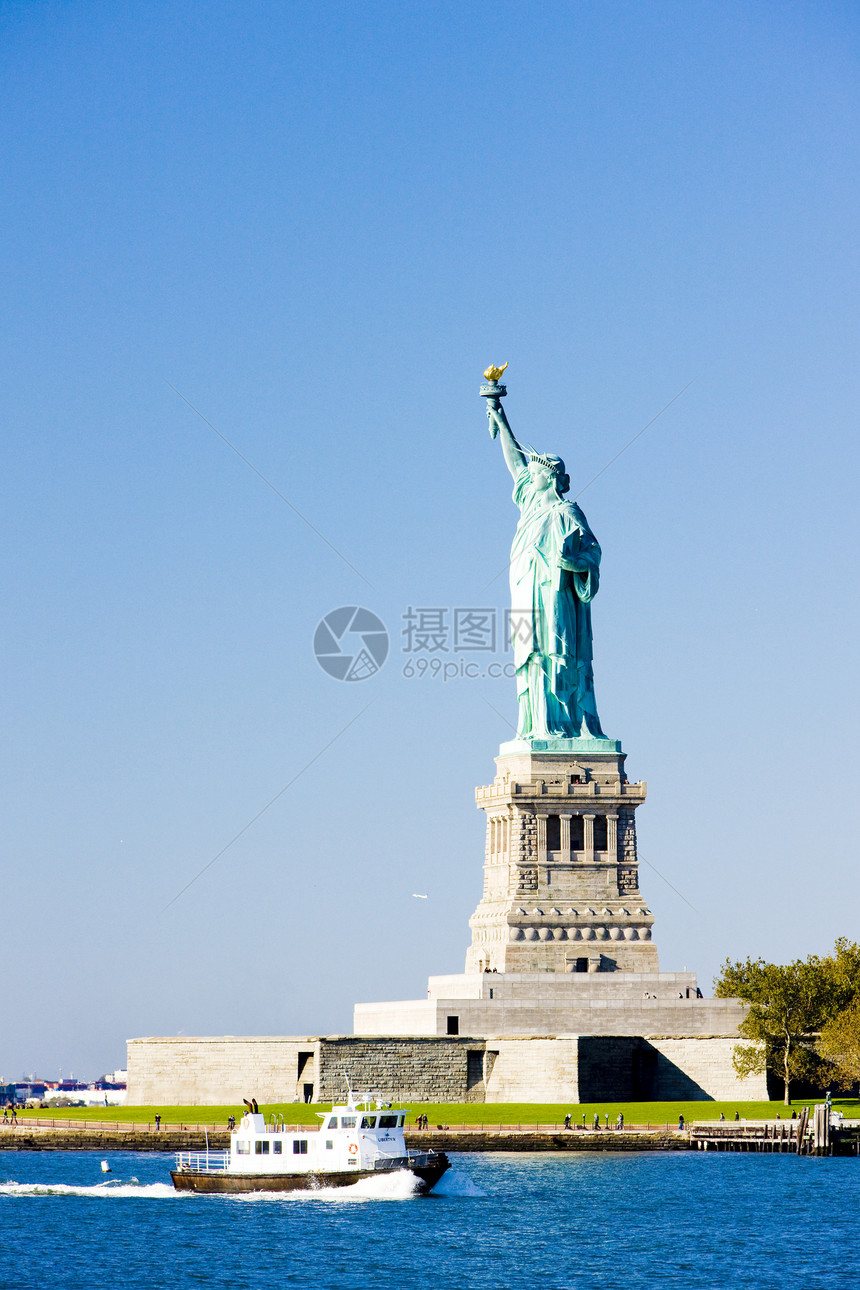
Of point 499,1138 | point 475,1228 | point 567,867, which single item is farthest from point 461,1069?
point 475,1228

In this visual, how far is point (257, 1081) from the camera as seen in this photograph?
247ft

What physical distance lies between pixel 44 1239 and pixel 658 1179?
16.7 meters

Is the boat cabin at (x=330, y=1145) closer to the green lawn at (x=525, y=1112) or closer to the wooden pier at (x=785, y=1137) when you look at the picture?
the green lawn at (x=525, y=1112)

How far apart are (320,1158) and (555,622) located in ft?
92.1

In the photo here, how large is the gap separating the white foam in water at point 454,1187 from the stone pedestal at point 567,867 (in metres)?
18.3

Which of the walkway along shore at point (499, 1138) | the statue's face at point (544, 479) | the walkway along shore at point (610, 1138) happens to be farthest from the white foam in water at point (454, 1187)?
the statue's face at point (544, 479)

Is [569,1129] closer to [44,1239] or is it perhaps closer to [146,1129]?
[146,1129]

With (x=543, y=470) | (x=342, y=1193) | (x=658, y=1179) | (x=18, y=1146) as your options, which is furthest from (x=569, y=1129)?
(x=543, y=470)

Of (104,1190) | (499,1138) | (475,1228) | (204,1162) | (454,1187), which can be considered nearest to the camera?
A: (475,1228)

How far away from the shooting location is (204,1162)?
65625 millimetres

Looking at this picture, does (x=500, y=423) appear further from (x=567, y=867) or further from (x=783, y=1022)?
(x=783, y=1022)

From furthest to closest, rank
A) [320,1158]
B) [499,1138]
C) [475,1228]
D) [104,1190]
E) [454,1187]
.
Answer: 1. [499,1138]
2. [104,1190]
3. [454,1187]
4. [320,1158]
5. [475,1228]

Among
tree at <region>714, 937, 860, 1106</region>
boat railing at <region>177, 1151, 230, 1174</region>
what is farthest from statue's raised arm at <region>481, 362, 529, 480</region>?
boat railing at <region>177, 1151, 230, 1174</region>

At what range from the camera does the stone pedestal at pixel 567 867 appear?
79.7 metres
